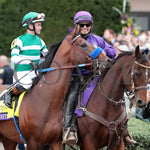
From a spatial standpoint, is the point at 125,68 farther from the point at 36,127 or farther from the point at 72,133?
→ the point at 36,127

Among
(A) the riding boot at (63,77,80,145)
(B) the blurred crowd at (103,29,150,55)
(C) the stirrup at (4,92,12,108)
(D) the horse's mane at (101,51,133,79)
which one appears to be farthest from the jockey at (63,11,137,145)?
(C) the stirrup at (4,92,12,108)

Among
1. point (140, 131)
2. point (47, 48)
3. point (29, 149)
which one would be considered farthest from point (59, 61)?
point (140, 131)

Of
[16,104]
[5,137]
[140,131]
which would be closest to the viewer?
[16,104]

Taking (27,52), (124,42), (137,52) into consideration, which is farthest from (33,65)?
(124,42)

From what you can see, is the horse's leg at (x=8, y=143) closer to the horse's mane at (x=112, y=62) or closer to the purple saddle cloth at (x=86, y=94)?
the purple saddle cloth at (x=86, y=94)

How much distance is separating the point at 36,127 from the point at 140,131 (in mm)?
2414

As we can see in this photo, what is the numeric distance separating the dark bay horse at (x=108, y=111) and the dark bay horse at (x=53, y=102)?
0.95 feet

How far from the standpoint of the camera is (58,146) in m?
5.32

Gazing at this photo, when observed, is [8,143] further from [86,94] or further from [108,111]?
[108,111]

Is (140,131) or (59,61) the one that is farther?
(140,131)

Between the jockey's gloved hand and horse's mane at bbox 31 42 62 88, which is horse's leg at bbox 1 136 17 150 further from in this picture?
the jockey's gloved hand

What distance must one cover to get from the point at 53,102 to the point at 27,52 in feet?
2.80

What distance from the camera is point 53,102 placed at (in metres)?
5.37

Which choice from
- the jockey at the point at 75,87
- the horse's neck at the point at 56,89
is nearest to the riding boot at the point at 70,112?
the jockey at the point at 75,87
